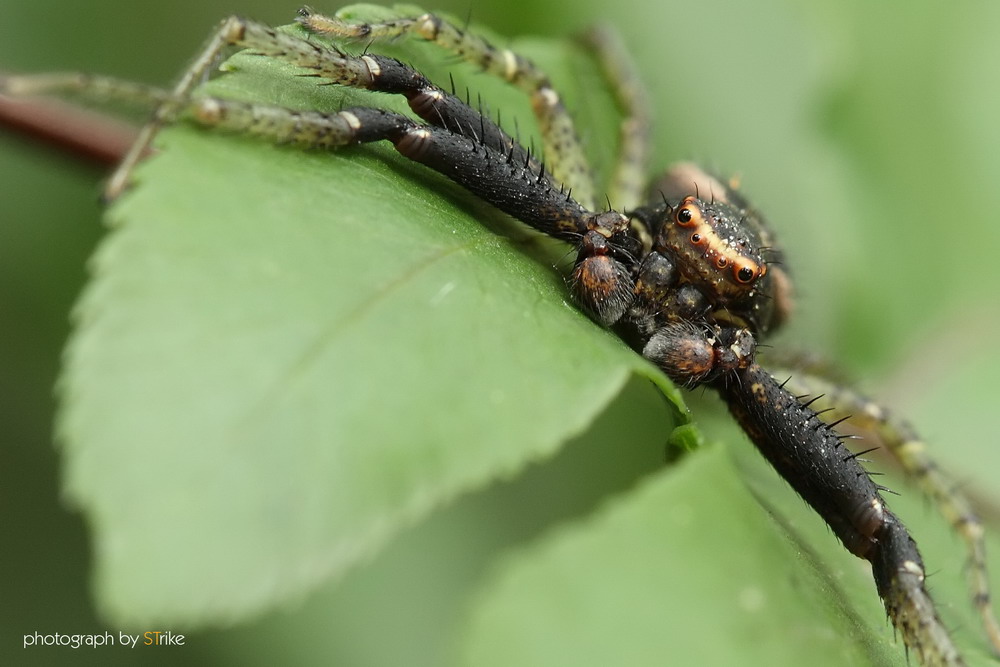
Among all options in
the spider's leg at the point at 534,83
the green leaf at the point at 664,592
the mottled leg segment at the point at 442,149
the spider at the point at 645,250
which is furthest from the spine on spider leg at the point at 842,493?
the spider's leg at the point at 534,83

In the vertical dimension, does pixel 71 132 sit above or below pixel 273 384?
below

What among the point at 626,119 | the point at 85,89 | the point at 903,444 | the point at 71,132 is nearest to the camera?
the point at 85,89

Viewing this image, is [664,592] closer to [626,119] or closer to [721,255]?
[721,255]

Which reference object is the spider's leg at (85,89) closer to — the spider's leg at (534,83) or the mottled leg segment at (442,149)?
the mottled leg segment at (442,149)

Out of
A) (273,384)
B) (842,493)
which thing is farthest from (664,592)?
(842,493)

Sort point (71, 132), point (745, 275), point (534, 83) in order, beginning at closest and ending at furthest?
point (745, 275), point (71, 132), point (534, 83)

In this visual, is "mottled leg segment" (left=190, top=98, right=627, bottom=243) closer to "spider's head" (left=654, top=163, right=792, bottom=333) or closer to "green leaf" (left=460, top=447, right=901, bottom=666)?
"spider's head" (left=654, top=163, right=792, bottom=333)
